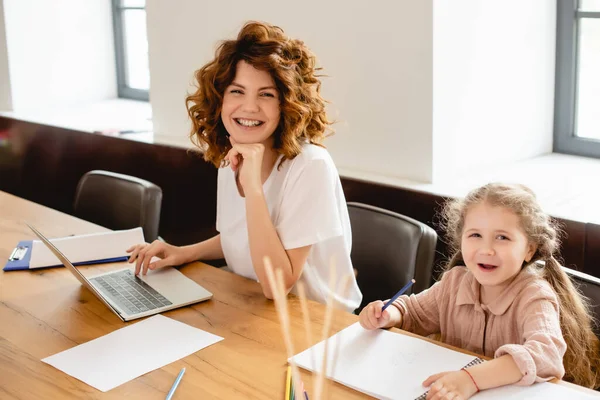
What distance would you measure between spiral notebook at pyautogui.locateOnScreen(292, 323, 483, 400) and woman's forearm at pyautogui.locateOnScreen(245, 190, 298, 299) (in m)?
0.33

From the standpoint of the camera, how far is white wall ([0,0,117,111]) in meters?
4.30

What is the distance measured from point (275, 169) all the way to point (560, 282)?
2.62ft

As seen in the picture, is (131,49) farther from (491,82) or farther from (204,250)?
(204,250)

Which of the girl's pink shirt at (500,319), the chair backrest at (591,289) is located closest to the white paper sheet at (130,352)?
the girl's pink shirt at (500,319)

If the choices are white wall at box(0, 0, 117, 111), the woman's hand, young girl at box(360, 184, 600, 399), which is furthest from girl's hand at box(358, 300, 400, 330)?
white wall at box(0, 0, 117, 111)

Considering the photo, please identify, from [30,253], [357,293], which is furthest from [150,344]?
[30,253]

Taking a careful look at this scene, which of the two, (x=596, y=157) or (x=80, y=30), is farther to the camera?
(x=80, y=30)

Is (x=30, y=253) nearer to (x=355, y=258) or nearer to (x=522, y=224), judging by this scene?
(x=355, y=258)

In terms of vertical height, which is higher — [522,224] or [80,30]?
[80,30]

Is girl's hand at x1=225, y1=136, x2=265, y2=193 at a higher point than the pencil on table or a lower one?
higher

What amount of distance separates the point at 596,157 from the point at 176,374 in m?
1.88

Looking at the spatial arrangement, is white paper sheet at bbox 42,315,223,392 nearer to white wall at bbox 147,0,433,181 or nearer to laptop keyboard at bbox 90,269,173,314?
laptop keyboard at bbox 90,269,173,314

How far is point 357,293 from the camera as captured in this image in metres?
2.02

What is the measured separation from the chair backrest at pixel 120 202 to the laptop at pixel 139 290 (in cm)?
54
